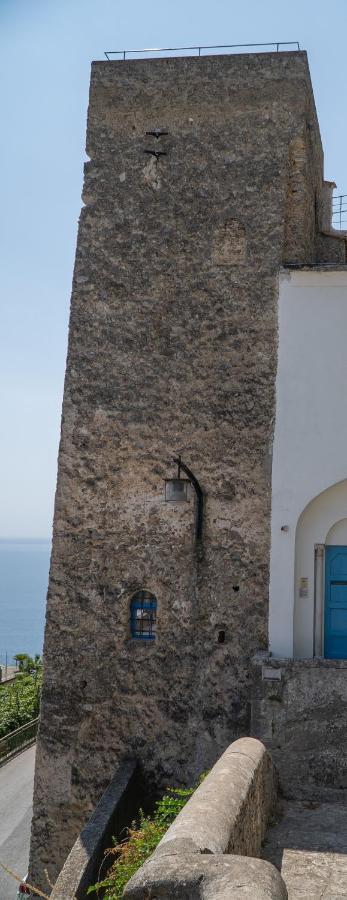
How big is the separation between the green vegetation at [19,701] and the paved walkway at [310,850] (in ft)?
67.0

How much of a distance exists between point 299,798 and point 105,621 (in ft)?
14.3

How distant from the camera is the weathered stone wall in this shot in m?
12.6

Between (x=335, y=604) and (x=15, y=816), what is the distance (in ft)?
43.0

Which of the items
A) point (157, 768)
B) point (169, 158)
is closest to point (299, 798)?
point (157, 768)

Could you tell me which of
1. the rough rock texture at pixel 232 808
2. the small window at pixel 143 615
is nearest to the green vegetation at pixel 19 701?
the small window at pixel 143 615

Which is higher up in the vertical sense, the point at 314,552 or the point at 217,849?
the point at 314,552

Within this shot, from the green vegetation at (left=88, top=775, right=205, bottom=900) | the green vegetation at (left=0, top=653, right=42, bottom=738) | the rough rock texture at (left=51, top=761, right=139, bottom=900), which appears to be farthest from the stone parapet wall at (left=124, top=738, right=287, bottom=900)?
the green vegetation at (left=0, top=653, right=42, bottom=738)

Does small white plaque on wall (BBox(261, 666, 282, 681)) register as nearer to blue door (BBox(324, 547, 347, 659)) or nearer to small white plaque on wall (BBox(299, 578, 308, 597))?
blue door (BBox(324, 547, 347, 659))

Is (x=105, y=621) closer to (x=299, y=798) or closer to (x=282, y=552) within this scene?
(x=282, y=552)

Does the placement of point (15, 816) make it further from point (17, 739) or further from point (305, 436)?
point (305, 436)

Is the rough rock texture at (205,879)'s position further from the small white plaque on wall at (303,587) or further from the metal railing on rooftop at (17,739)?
the metal railing on rooftop at (17,739)

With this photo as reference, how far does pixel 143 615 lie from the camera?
12984mm

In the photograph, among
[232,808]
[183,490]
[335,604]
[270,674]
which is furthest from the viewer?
[335,604]

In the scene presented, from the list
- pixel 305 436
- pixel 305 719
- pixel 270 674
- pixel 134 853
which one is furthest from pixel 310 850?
pixel 305 436
